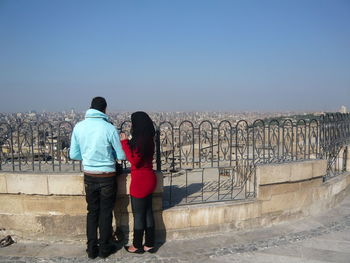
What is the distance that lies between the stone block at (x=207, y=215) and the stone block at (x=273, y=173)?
908 millimetres

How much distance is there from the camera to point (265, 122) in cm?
546

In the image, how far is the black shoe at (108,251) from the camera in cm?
401

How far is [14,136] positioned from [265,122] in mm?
4442

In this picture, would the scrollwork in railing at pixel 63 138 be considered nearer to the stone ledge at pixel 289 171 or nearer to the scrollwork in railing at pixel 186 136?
the scrollwork in railing at pixel 186 136

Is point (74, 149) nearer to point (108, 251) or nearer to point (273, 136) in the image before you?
point (108, 251)

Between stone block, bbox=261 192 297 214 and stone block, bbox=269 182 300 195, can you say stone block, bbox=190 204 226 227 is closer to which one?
stone block, bbox=261 192 297 214

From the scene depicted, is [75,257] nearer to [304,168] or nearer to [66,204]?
[66,204]

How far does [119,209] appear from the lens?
452 cm

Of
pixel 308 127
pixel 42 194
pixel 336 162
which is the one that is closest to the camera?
pixel 42 194

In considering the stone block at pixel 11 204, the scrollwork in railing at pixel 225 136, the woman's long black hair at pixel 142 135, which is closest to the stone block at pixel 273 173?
the scrollwork in railing at pixel 225 136

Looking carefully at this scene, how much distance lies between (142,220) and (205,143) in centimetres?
231

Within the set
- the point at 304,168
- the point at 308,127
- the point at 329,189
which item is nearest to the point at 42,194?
the point at 304,168

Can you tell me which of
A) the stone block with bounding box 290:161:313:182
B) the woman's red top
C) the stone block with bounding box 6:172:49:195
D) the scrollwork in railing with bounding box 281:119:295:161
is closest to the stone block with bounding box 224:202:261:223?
the stone block with bounding box 290:161:313:182

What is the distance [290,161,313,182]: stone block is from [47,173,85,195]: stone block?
12.2ft
